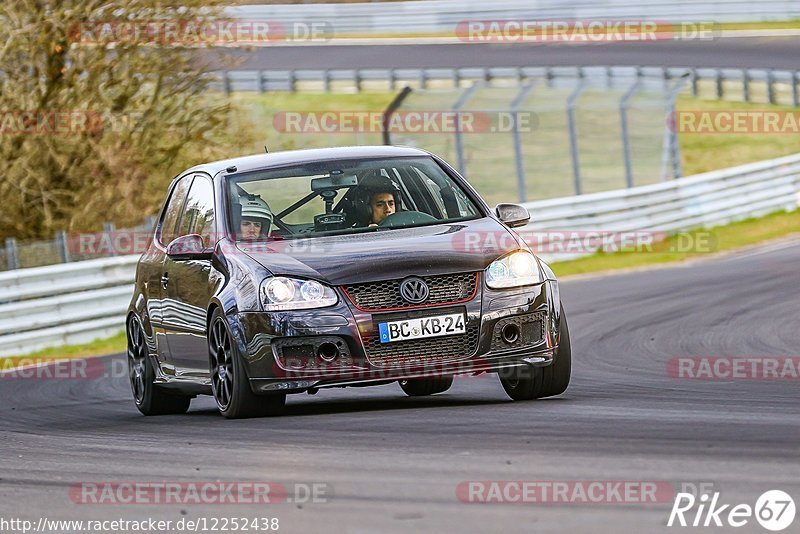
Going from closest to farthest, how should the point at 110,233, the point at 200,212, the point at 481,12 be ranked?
the point at 200,212 < the point at 110,233 < the point at 481,12

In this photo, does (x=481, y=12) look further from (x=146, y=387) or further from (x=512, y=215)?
(x=512, y=215)

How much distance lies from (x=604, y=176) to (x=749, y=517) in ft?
93.4

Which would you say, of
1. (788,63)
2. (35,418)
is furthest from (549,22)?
(35,418)

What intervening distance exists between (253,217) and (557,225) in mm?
13936

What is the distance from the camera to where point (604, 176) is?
33.4 meters

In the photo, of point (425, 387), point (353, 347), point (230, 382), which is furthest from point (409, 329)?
point (425, 387)

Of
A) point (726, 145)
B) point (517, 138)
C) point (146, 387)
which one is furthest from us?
point (726, 145)

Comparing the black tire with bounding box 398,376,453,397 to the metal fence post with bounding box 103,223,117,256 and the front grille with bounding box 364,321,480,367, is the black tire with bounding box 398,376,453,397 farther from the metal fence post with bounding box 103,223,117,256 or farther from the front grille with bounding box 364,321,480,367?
the metal fence post with bounding box 103,223,117,256

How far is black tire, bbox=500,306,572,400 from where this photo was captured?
9.05 meters

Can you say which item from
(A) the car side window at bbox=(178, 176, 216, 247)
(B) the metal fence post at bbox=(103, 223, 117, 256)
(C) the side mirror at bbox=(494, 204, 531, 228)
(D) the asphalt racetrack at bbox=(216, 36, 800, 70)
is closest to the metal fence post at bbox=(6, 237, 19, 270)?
(B) the metal fence post at bbox=(103, 223, 117, 256)

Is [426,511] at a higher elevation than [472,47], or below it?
higher

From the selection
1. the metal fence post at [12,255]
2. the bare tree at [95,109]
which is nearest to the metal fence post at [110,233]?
the metal fence post at [12,255]

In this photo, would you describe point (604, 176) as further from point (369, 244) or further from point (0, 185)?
point (369, 244)

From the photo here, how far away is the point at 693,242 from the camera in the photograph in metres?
24.0
